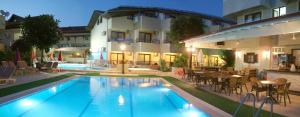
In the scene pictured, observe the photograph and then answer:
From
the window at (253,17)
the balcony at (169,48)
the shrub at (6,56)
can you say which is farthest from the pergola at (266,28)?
the balcony at (169,48)

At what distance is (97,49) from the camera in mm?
42688

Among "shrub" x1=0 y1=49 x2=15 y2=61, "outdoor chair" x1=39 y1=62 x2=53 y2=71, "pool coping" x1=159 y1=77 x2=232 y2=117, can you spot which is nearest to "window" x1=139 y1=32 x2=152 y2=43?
"outdoor chair" x1=39 y1=62 x2=53 y2=71

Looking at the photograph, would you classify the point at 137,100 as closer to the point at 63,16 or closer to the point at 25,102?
the point at 25,102

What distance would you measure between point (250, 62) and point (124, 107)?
45.4 feet

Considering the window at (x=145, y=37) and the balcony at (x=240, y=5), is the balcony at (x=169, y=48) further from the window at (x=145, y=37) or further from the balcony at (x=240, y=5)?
the balcony at (x=240, y=5)

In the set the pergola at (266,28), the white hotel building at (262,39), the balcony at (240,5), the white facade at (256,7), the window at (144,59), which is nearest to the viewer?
the pergola at (266,28)

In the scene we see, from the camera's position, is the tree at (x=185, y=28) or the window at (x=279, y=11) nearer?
the window at (x=279, y=11)

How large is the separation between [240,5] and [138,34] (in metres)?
18.3

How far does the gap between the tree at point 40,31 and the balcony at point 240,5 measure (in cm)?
1476

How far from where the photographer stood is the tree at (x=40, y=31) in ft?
74.6

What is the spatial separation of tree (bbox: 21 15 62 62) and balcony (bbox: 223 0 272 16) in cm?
1476

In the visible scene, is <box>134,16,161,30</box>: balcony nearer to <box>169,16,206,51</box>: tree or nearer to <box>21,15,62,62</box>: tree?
<box>169,16,206,51</box>: tree

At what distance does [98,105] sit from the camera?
10.6 m

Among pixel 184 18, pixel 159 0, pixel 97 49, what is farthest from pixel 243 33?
pixel 159 0
